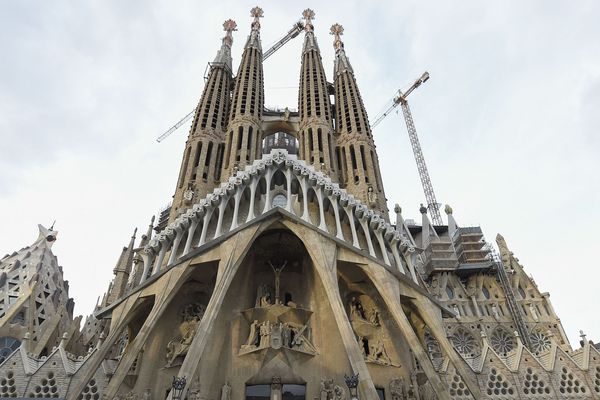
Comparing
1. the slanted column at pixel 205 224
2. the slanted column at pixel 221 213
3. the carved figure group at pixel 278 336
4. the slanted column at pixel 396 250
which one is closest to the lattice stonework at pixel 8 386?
the slanted column at pixel 205 224

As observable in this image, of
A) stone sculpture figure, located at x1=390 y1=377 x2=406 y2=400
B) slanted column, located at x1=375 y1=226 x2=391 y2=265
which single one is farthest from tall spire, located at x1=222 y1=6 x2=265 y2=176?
stone sculpture figure, located at x1=390 y1=377 x2=406 y2=400

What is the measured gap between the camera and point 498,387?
1723 centimetres

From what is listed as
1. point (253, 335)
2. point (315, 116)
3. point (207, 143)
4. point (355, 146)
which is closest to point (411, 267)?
point (253, 335)

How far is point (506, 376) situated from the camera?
17484 millimetres

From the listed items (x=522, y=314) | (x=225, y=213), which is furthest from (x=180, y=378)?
(x=522, y=314)

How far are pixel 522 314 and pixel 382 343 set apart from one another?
14672 millimetres

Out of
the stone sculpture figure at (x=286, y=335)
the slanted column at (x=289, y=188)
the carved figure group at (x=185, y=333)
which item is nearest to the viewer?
the stone sculpture figure at (x=286, y=335)

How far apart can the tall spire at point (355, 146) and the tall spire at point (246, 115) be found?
6.20 m

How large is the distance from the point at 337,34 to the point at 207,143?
76.0ft

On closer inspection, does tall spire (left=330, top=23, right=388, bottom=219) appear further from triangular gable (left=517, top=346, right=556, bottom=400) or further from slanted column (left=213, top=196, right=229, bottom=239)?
triangular gable (left=517, top=346, right=556, bottom=400)

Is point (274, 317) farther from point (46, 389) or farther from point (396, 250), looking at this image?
point (46, 389)

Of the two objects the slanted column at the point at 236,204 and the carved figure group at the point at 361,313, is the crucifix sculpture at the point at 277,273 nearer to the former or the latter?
the slanted column at the point at 236,204

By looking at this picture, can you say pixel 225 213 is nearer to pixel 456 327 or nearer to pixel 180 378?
pixel 180 378

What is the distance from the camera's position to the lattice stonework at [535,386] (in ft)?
55.5
